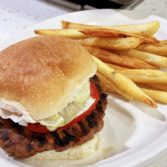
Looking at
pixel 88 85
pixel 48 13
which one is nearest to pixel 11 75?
pixel 88 85

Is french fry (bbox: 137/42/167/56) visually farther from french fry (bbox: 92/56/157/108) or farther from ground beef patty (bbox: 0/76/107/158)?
ground beef patty (bbox: 0/76/107/158)

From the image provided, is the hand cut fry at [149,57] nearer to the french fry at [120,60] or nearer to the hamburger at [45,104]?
the french fry at [120,60]

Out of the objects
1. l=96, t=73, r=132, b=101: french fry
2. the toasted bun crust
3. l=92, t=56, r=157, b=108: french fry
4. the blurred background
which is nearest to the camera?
the toasted bun crust

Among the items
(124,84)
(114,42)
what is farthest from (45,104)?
(114,42)

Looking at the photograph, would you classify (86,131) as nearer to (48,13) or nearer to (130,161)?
(130,161)

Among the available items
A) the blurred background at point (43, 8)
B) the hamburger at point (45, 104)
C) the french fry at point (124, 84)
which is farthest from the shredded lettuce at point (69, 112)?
the blurred background at point (43, 8)

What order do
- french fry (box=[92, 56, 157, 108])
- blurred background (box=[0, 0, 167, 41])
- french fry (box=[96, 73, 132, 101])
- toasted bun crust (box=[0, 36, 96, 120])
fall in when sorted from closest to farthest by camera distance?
toasted bun crust (box=[0, 36, 96, 120]) < french fry (box=[92, 56, 157, 108]) < french fry (box=[96, 73, 132, 101]) < blurred background (box=[0, 0, 167, 41])

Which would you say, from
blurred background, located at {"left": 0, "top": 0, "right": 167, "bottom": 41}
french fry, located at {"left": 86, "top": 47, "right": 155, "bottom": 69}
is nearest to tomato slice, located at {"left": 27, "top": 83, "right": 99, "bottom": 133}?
french fry, located at {"left": 86, "top": 47, "right": 155, "bottom": 69}

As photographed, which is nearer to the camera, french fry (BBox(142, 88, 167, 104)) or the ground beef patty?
the ground beef patty
